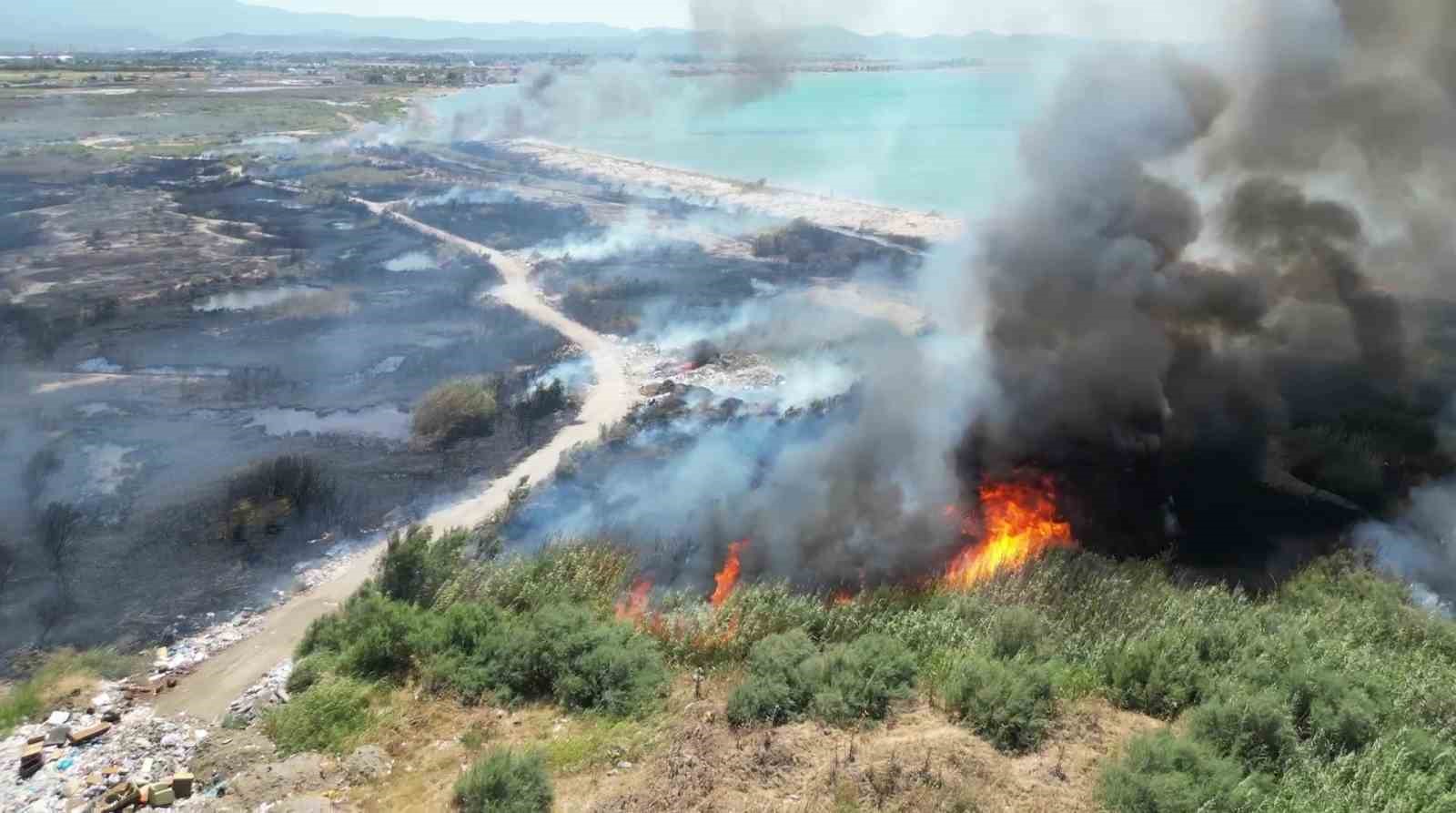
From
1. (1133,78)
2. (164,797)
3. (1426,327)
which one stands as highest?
(1133,78)

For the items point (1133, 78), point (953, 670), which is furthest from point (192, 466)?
point (1133, 78)

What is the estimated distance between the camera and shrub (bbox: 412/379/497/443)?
33.0 m

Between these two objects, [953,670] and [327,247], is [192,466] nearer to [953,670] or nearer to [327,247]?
[953,670]

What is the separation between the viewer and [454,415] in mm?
33156

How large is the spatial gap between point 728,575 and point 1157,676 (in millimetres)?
9916

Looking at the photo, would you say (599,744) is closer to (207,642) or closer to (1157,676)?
(1157,676)

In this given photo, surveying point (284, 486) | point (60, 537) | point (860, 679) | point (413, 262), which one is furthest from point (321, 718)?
point (413, 262)

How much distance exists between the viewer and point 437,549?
2205 centimetres

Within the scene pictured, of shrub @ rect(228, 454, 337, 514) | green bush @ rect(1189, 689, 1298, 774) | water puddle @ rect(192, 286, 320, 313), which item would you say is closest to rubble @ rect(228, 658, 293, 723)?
shrub @ rect(228, 454, 337, 514)

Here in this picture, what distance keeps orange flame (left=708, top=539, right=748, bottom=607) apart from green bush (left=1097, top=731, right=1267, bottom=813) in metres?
9.55

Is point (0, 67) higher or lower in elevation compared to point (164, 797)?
higher

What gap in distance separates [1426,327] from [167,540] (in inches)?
1917

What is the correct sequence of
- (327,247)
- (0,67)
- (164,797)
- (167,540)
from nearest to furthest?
(164,797) → (167,540) → (327,247) → (0,67)

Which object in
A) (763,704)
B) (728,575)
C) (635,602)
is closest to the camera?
(763,704)
